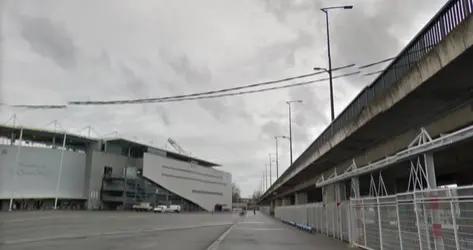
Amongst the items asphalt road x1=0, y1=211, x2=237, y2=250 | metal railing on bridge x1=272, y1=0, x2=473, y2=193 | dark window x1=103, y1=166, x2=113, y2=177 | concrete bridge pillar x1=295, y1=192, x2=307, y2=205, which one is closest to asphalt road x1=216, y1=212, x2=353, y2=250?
asphalt road x1=0, y1=211, x2=237, y2=250

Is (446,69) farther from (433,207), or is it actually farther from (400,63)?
(400,63)

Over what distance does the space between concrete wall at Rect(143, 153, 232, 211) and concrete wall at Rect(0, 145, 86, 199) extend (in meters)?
22.6

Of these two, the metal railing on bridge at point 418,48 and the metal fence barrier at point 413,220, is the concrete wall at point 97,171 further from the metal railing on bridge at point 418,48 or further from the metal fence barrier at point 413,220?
the metal railing on bridge at point 418,48

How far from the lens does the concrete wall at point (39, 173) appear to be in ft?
363

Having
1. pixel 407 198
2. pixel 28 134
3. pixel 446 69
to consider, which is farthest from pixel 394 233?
pixel 28 134

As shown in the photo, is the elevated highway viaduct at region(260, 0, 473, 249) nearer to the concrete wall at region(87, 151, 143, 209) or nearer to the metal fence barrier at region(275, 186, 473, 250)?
the metal fence barrier at region(275, 186, 473, 250)

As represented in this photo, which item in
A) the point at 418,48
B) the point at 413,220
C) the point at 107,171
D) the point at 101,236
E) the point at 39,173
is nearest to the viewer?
the point at 413,220

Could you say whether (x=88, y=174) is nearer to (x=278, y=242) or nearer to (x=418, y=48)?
(x=278, y=242)

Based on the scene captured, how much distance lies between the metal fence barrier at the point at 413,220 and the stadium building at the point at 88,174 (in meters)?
104

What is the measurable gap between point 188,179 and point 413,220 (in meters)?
162

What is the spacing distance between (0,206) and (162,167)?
56.3 m

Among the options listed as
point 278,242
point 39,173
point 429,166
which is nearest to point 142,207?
point 39,173

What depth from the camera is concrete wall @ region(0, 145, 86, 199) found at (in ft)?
363

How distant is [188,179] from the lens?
172 metres
